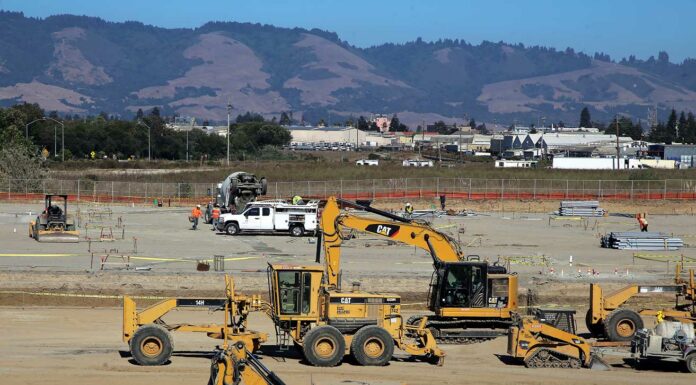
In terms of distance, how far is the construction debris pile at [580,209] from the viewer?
65.8 metres

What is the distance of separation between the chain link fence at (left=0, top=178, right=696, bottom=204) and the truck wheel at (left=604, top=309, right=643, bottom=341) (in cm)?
4679

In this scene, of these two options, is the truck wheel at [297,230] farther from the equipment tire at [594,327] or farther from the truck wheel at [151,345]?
the truck wheel at [151,345]

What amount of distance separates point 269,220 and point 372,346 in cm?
2750

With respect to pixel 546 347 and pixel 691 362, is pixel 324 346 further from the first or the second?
pixel 691 362

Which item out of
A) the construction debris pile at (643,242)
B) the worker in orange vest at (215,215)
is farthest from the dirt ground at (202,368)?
the worker in orange vest at (215,215)

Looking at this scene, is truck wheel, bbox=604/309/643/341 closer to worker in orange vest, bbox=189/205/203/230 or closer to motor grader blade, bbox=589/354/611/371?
motor grader blade, bbox=589/354/611/371

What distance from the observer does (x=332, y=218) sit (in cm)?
2586

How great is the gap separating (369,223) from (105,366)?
717cm

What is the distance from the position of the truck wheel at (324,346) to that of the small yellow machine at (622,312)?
7.47 meters

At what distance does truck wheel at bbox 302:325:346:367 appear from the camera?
23.8 metres

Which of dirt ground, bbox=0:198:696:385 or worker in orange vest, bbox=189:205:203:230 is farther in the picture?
worker in orange vest, bbox=189:205:203:230

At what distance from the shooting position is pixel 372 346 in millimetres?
24234

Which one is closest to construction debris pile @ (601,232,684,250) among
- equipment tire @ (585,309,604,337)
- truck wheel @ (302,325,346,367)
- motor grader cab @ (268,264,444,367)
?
equipment tire @ (585,309,604,337)

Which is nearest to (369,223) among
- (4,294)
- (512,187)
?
(4,294)
